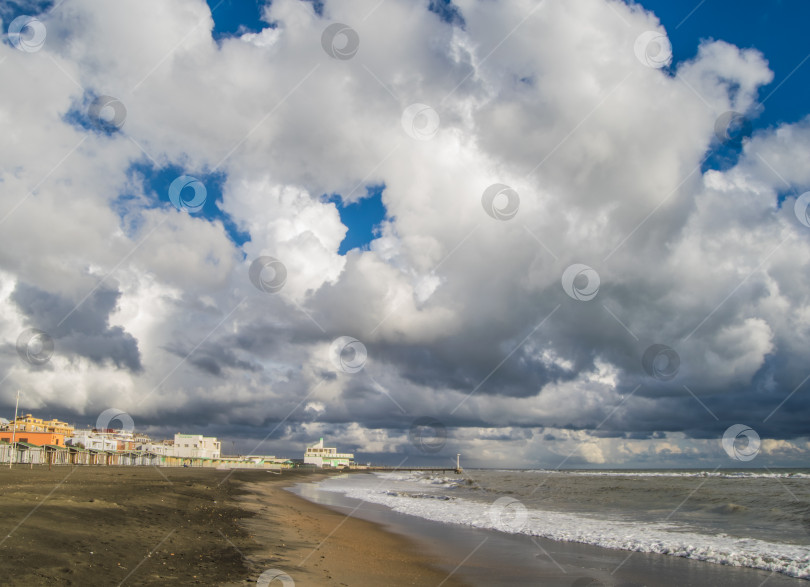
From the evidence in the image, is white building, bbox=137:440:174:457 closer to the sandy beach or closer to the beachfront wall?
the beachfront wall

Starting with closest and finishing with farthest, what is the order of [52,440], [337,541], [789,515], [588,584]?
[588,584] < [337,541] < [789,515] < [52,440]

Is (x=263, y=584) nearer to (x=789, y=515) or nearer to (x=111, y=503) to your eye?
(x=111, y=503)

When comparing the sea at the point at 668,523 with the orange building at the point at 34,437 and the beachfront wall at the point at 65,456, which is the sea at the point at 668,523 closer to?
the beachfront wall at the point at 65,456

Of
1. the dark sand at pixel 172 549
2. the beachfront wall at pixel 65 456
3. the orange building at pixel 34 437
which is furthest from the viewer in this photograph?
the orange building at pixel 34 437

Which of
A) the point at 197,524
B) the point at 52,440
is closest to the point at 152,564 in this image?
the point at 197,524

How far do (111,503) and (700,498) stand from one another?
44.8m

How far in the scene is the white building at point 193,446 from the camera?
558 feet

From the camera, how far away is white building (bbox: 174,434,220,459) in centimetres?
17012

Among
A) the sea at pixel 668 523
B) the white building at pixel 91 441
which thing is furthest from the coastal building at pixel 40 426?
the sea at pixel 668 523

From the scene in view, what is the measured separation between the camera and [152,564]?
38.6ft

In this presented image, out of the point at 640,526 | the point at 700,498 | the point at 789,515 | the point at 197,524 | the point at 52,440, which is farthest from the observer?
the point at 52,440

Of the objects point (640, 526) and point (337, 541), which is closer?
point (337, 541)

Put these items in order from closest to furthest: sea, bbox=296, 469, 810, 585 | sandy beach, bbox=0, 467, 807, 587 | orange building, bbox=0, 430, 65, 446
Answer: sandy beach, bbox=0, 467, 807, 587 < sea, bbox=296, 469, 810, 585 < orange building, bbox=0, 430, 65, 446

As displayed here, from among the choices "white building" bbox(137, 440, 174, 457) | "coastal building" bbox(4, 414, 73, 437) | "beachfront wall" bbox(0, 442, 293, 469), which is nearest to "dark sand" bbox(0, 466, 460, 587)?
"beachfront wall" bbox(0, 442, 293, 469)
